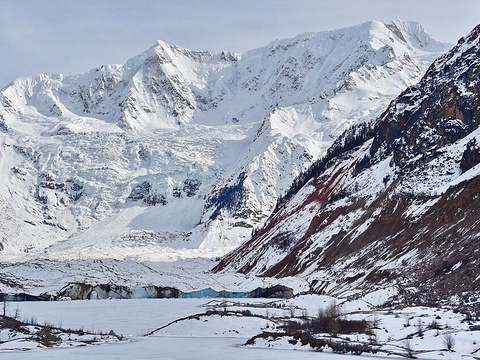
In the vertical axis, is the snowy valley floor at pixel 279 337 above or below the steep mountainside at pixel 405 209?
below

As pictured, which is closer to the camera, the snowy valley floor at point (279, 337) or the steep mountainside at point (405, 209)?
the snowy valley floor at point (279, 337)

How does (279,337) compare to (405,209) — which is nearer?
(279,337)

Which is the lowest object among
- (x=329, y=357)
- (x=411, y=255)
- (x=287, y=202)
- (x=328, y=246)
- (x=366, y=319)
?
(x=329, y=357)

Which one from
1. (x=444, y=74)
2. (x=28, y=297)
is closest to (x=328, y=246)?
(x=444, y=74)

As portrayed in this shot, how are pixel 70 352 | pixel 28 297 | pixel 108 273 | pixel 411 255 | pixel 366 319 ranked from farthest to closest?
pixel 108 273
pixel 28 297
pixel 411 255
pixel 366 319
pixel 70 352

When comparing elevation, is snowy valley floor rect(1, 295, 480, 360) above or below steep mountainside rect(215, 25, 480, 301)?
below

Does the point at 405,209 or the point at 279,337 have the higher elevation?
the point at 405,209

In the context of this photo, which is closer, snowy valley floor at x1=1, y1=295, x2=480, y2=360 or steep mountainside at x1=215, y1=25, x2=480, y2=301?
snowy valley floor at x1=1, y1=295, x2=480, y2=360

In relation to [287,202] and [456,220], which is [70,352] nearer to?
[456,220]
